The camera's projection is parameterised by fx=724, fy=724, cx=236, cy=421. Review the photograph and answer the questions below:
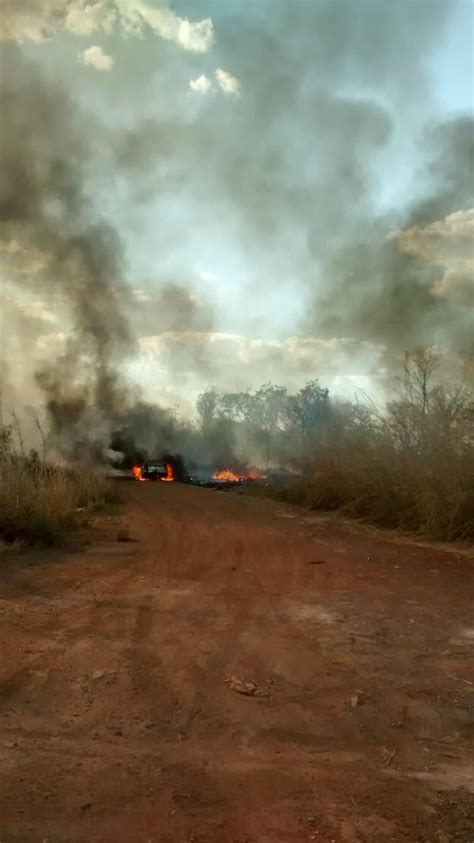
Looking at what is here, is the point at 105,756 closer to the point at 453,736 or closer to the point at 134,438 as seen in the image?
the point at 453,736

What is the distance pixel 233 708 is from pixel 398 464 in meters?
12.4

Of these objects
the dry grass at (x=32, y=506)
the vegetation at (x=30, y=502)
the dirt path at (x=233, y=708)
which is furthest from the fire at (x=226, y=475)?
the dirt path at (x=233, y=708)

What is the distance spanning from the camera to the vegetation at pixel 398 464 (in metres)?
13.7

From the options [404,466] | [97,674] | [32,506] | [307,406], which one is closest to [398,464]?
[404,466]

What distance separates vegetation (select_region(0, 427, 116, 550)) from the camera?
11047 mm

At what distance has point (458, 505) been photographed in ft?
43.3

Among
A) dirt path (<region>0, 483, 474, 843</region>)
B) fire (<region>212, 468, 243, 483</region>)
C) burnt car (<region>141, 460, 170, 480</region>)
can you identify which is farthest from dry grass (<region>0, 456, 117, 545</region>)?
burnt car (<region>141, 460, 170, 480</region>)

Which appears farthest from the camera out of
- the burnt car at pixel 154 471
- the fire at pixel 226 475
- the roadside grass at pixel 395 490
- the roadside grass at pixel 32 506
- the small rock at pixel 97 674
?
the burnt car at pixel 154 471

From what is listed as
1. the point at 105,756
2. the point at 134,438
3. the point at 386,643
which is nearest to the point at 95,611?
the point at 386,643

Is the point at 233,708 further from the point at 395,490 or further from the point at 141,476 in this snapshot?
the point at 141,476

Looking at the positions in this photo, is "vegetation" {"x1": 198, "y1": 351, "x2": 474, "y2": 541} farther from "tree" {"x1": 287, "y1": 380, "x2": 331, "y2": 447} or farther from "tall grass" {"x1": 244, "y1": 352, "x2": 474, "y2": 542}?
"tree" {"x1": 287, "y1": 380, "x2": 331, "y2": 447}

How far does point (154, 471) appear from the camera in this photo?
151 feet

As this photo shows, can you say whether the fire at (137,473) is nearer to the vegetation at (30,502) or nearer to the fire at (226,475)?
the fire at (226,475)

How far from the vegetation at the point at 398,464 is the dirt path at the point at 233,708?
4.42 m
